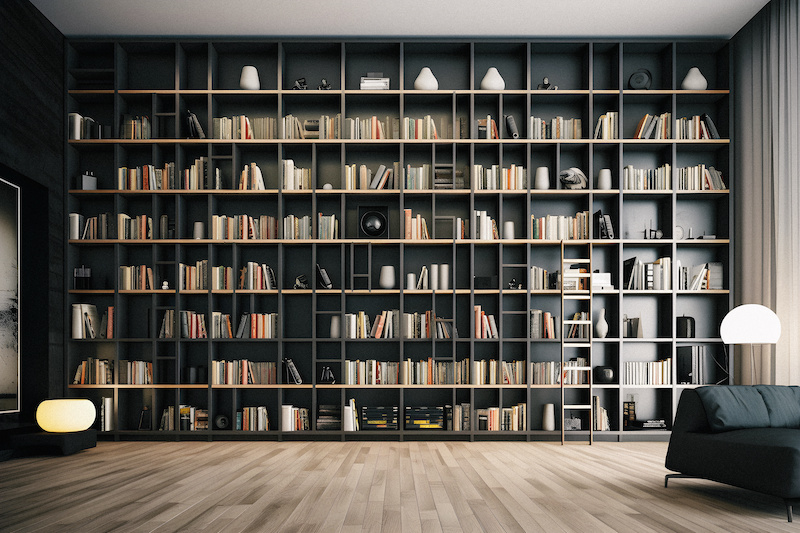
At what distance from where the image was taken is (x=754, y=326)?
522 centimetres

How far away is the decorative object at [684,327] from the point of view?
247 inches

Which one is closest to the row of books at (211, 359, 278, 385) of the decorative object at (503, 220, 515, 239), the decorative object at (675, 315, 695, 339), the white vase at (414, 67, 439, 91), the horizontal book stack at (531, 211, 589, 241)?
the decorative object at (503, 220, 515, 239)

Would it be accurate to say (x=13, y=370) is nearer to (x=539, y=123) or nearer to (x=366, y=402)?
(x=366, y=402)

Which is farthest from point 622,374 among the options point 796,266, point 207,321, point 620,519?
point 207,321

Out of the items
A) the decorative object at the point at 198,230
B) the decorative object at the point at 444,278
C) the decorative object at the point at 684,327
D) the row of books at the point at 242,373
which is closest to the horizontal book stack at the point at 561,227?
the decorative object at the point at 444,278

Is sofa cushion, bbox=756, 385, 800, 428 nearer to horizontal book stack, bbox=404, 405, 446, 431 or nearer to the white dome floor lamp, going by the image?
the white dome floor lamp

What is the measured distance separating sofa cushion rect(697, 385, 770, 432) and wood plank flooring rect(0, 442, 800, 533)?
1.41ft

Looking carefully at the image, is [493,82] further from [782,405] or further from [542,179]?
[782,405]

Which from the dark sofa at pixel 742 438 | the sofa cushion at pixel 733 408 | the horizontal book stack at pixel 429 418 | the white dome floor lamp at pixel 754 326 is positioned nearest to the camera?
the dark sofa at pixel 742 438

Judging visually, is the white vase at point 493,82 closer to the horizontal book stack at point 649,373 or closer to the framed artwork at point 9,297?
the horizontal book stack at point 649,373

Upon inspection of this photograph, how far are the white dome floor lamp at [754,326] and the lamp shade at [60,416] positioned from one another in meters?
5.76

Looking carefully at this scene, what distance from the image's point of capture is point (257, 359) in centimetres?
659

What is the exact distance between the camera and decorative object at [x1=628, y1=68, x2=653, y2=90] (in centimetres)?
645

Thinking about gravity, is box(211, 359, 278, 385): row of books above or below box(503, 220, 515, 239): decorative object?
below
